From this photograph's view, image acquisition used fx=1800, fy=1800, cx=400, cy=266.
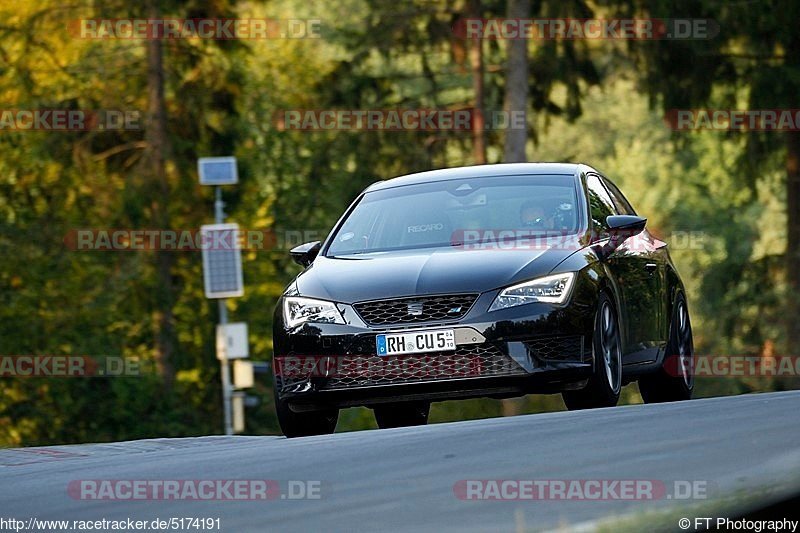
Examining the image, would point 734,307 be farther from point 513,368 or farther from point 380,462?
point 380,462

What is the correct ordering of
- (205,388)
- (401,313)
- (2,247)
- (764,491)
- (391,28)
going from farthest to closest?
(205,388) → (2,247) → (391,28) → (401,313) → (764,491)

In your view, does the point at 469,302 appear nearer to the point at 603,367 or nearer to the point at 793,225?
the point at 603,367

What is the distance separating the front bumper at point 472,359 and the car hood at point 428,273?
13 cm

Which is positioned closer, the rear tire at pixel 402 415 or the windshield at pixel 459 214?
the windshield at pixel 459 214

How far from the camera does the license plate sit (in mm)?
10188

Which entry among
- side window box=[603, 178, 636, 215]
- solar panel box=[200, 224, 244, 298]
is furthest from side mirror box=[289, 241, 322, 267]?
solar panel box=[200, 224, 244, 298]

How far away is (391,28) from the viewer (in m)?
34.2

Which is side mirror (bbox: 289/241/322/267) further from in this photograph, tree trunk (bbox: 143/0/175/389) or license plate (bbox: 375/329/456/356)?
tree trunk (bbox: 143/0/175/389)

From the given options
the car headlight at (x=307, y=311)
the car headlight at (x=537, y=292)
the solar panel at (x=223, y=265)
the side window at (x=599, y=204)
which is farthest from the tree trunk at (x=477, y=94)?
the car headlight at (x=537, y=292)

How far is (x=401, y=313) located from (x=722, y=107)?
66.8 feet

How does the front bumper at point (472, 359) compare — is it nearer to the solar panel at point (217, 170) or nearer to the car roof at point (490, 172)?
the car roof at point (490, 172)

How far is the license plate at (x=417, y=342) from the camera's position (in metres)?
10.2

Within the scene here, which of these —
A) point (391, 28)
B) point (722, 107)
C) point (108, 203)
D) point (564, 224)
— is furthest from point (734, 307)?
point (564, 224)

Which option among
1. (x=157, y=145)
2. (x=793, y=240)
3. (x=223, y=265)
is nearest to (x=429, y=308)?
(x=223, y=265)
